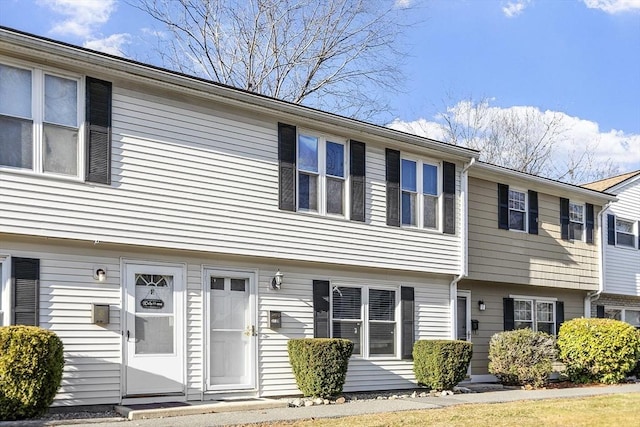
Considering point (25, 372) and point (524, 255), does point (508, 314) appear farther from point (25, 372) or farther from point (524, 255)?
point (25, 372)

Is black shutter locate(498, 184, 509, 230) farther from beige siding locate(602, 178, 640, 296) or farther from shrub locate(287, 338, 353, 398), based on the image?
shrub locate(287, 338, 353, 398)

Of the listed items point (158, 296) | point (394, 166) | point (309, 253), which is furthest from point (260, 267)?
point (394, 166)

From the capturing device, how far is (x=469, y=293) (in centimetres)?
1678

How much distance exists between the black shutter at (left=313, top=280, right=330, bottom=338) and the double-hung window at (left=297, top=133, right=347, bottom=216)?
134cm

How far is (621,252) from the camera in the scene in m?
20.7

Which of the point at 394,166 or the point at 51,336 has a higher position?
the point at 394,166

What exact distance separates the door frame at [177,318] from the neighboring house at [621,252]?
12809 mm

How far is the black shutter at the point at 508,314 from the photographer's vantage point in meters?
17.5

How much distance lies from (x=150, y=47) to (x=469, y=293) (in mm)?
14421

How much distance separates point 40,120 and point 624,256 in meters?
16.7

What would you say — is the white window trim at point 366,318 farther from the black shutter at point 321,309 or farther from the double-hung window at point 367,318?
the black shutter at point 321,309

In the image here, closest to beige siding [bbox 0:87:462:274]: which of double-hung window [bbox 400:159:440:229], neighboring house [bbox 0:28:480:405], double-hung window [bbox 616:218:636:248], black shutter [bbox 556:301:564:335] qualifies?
neighboring house [bbox 0:28:480:405]

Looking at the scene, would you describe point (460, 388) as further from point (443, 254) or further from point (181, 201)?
point (181, 201)

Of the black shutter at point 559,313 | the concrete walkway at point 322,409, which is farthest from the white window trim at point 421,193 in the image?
the black shutter at point 559,313
